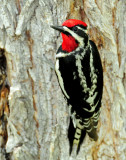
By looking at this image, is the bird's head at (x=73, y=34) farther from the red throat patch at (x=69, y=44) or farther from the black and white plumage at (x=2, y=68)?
the black and white plumage at (x=2, y=68)

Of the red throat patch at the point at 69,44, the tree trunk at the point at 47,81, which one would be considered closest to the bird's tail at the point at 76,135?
the tree trunk at the point at 47,81

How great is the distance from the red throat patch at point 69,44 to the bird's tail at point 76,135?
72 cm

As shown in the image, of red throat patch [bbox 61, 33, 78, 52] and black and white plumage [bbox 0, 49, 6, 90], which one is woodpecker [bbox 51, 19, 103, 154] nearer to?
red throat patch [bbox 61, 33, 78, 52]

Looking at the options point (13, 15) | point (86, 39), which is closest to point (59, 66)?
point (86, 39)

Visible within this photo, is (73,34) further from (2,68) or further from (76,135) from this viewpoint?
(76,135)

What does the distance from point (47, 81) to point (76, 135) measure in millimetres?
559

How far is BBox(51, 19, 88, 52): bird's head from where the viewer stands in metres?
1.79

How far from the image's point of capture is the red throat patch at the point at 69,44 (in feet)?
6.29

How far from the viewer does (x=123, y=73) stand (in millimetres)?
2311

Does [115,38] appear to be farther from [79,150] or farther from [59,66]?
[79,150]

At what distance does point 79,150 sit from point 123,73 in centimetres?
84

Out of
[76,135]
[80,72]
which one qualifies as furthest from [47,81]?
[76,135]

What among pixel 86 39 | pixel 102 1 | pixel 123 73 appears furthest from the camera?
pixel 123 73

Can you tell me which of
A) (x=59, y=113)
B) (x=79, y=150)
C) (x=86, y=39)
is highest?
(x=86, y=39)
